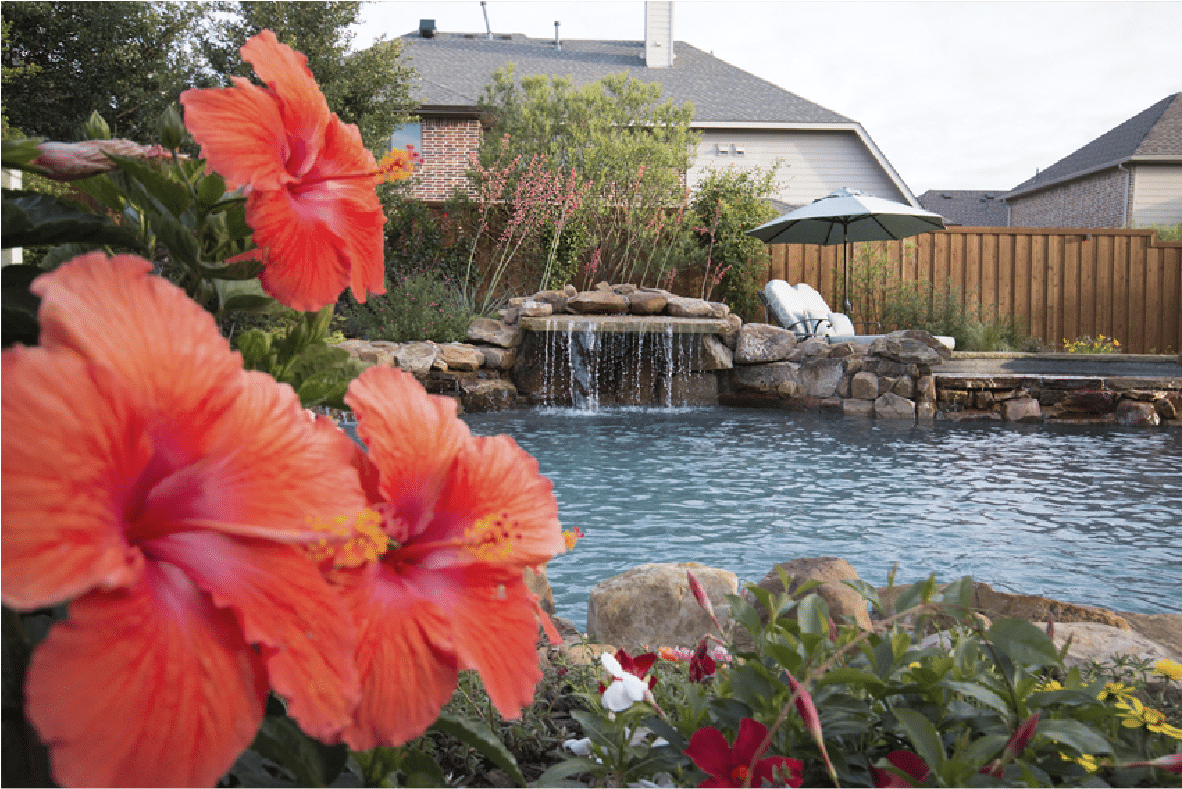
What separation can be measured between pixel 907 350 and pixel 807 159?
11675mm

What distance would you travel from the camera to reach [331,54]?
11.5 metres

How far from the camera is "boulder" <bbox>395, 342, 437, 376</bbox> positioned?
368 inches

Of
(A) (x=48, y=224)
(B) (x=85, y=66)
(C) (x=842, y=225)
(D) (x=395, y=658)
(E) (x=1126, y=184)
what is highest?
(E) (x=1126, y=184)

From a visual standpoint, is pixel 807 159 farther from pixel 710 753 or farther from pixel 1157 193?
pixel 710 753

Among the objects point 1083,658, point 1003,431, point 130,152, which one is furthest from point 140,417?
point 1003,431

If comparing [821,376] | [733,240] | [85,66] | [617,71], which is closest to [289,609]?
[821,376]

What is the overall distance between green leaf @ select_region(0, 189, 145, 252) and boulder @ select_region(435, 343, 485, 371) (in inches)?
360

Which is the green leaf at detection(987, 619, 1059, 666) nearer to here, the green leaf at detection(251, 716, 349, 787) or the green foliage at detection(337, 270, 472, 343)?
the green leaf at detection(251, 716, 349, 787)

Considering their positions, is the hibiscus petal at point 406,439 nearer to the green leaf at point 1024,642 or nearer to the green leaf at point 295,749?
the green leaf at point 295,749


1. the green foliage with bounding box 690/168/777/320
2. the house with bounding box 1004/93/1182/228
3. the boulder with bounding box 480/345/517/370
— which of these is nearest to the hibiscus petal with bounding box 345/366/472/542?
the boulder with bounding box 480/345/517/370

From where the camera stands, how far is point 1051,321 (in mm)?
14352

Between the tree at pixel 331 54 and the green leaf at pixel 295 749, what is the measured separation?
1153 cm

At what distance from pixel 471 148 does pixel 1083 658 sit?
57.2 feet

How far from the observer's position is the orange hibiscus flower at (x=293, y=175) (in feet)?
1.78
